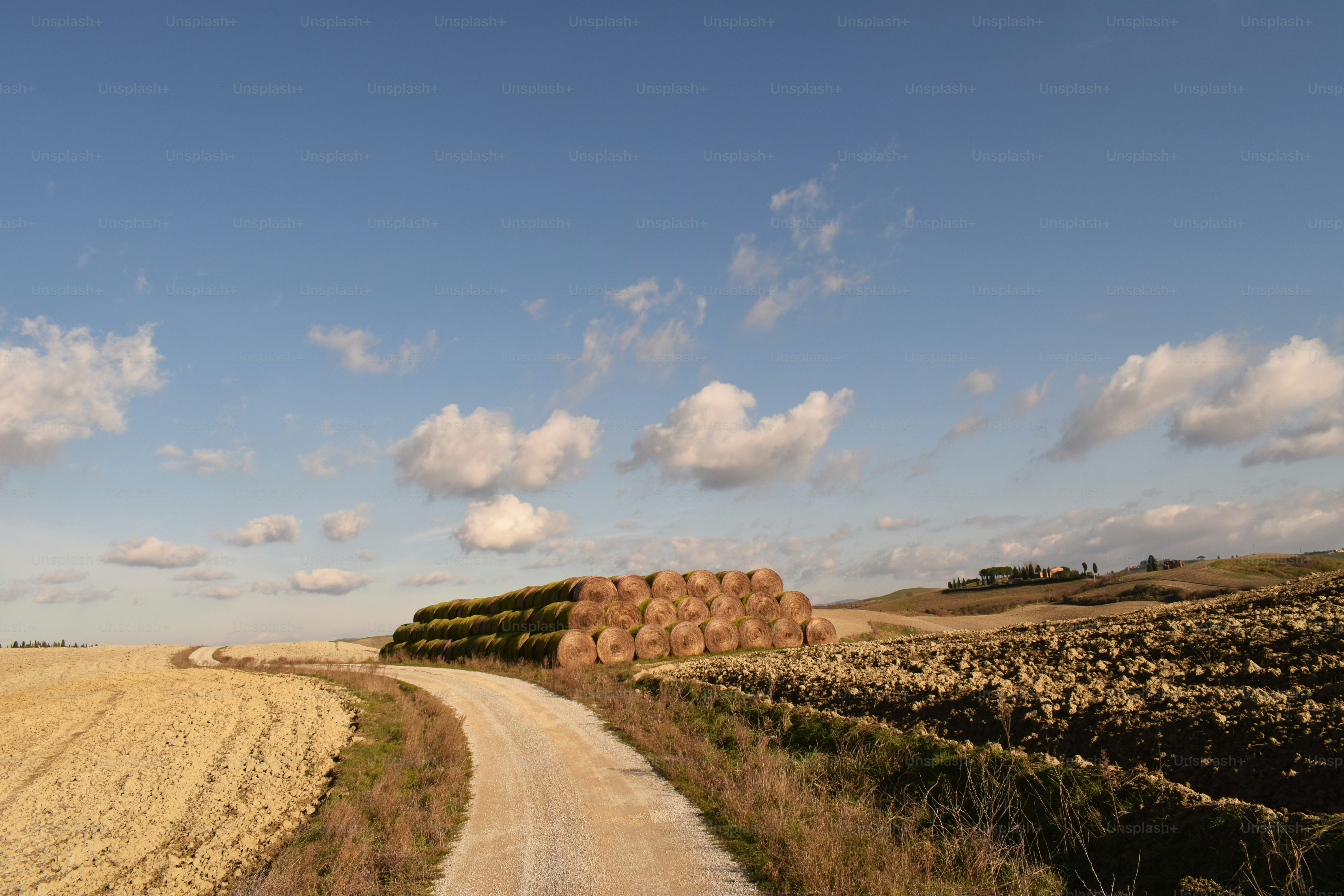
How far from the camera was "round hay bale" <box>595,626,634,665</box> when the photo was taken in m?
26.3

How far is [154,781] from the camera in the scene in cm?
1059

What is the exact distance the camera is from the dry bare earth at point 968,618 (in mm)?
39594

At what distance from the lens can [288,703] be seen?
58.4 ft

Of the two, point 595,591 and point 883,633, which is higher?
point 595,591

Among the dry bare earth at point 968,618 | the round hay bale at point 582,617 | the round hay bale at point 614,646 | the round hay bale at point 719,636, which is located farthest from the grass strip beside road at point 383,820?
the dry bare earth at point 968,618

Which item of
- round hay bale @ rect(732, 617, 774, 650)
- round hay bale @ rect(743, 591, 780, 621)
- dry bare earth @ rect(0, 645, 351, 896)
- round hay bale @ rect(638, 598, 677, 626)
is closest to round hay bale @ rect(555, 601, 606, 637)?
round hay bale @ rect(638, 598, 677, 626)

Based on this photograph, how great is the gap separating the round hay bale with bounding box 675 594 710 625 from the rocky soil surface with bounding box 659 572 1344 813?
10.9m

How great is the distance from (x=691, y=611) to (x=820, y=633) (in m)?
6.66

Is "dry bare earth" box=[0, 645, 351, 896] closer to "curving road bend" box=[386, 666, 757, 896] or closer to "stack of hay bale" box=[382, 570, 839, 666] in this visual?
"curving road bend" box=[386, 666, 757, 896]

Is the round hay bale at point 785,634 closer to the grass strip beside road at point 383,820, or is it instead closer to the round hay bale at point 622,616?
the round hay bale at point 622,616

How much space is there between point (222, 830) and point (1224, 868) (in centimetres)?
1078

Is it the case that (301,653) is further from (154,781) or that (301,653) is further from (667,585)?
(154,781)

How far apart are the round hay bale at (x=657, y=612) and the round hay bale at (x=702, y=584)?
3.94ft

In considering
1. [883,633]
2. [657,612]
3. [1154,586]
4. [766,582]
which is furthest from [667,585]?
[1154,586]
